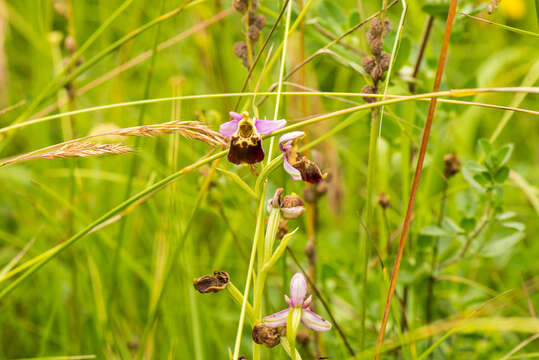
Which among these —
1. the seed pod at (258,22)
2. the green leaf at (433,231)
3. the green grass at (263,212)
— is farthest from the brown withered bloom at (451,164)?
the seed pod at (258,22)

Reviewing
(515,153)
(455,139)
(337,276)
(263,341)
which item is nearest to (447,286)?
(337,276)

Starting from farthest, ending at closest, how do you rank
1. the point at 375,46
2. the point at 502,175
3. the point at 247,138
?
the point at 502,175 → the point at 375,46 → the point at 247,138

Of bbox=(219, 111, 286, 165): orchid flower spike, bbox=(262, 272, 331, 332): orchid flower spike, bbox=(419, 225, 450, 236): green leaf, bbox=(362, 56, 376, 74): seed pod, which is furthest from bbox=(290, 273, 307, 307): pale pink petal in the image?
bbox=(419, 225, 450, 236): green leaf

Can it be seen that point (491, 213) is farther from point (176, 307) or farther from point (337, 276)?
point (176, 307)

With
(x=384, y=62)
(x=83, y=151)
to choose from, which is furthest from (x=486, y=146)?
(x=83, y=151)

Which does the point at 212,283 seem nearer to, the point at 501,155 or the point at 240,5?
the point at 240,5

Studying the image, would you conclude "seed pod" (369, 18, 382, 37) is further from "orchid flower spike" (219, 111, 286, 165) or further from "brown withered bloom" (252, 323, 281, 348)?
"brown withered bloom" (252, 323, 281, 348)
